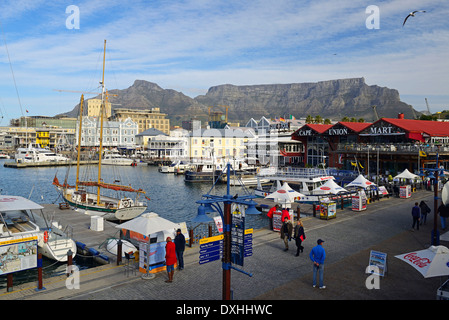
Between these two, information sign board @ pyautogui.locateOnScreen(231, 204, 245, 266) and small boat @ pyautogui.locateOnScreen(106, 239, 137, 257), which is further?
small boat @ pyautogui.locateOnScreen(106, 239, 137, 257)

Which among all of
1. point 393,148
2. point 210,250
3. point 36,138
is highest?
point 36,138

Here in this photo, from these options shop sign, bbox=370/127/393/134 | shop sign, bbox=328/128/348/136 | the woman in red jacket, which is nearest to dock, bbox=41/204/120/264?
the woman in red jacket

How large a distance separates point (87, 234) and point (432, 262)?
61.7ft

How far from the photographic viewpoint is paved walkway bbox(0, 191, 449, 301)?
11625 mm

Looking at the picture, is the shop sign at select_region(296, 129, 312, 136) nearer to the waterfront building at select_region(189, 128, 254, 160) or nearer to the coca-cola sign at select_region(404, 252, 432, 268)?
the waterfront building at select_region(189, 128, 254, 160)

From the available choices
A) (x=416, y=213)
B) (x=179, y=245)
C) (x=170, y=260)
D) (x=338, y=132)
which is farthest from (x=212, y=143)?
(x=170, y=260)

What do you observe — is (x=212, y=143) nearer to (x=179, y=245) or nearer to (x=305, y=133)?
(x=305, y=133)

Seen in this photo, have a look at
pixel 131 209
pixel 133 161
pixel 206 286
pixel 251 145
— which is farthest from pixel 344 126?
pixel 133 161

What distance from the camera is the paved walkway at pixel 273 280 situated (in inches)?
458

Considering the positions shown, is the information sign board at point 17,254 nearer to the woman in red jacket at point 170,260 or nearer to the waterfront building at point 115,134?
the woman in red jacket at point 170,260

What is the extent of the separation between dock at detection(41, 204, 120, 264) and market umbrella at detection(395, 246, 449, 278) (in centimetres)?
1287

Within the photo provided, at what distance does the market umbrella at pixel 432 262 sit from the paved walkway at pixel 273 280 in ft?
5.57

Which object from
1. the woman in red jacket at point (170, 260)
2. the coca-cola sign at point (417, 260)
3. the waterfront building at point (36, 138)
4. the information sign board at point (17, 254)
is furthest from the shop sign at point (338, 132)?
the waterfront building at point (36, 138)

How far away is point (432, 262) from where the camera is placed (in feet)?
33.4
